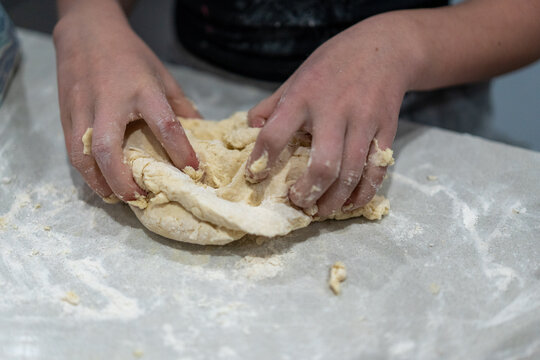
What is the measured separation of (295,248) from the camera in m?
1.15

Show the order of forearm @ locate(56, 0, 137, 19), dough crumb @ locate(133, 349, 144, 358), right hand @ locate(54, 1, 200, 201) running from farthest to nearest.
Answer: forearm @ locate(56, 0, 137, 19)
right hand @ locate(54, 1, 200, 201)
dough crumb @ locate(133, 349, 144, 358)

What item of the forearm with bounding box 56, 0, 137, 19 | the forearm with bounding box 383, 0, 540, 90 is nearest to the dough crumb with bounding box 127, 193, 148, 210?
the forearm with bounding box 56, 0, 137, 19

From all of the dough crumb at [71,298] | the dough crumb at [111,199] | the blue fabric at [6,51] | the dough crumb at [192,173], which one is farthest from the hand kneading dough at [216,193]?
the blue fabric at [6,51]

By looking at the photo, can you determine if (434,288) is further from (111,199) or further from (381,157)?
(111,199)

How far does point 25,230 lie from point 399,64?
105cm

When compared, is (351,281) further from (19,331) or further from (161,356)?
(19,331)

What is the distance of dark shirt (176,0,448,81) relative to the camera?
1571 millimetres

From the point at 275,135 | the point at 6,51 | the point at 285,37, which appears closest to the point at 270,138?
the point at 275,135

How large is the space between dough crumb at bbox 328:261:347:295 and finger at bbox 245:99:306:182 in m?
0.27

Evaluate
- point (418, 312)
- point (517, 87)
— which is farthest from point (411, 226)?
point (517, 87)

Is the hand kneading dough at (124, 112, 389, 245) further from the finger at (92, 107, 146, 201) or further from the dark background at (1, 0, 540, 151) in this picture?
the dark background at (1, 0, 540, 151)

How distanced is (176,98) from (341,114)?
1.78 ft

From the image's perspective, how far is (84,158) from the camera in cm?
118

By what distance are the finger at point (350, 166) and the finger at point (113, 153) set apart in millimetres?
460
